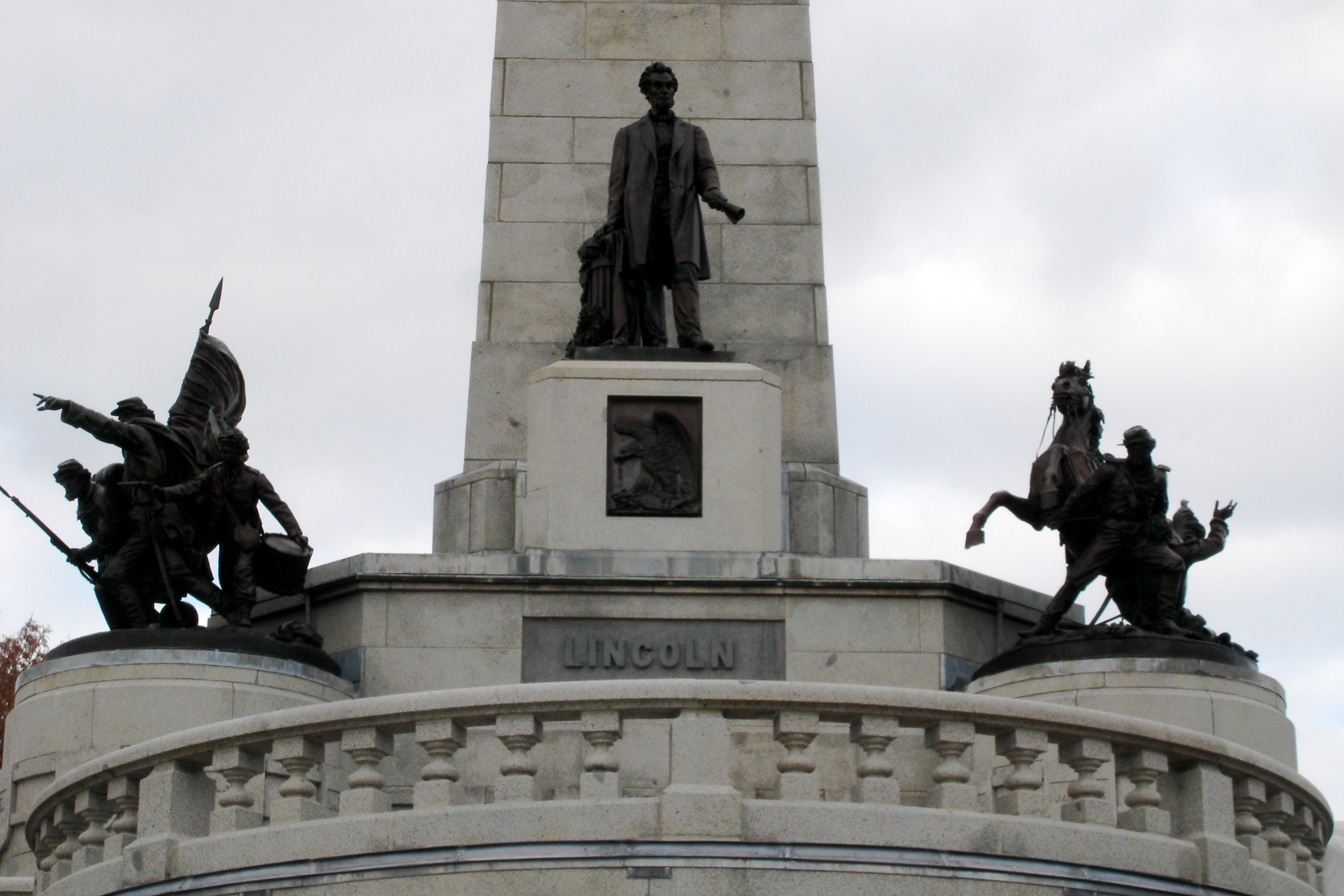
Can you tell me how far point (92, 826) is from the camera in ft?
40.3

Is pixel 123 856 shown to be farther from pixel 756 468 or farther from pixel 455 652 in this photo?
pixel 756 468

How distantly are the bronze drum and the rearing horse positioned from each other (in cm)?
518

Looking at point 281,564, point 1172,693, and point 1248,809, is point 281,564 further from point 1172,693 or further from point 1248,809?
point 1248,809

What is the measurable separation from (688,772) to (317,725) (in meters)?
2.12

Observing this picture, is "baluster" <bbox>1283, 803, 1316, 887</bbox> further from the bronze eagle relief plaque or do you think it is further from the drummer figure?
the drummer figure

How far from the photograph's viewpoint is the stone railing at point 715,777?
10.8 m

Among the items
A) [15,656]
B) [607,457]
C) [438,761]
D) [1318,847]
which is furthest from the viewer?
[15,656]

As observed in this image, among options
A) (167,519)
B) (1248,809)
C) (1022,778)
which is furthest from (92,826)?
(1248,809)

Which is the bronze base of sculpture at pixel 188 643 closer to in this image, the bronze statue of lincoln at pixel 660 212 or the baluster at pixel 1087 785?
the bronze statue of lincoln at pixel 660 212

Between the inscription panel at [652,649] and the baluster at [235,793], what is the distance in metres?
4.36

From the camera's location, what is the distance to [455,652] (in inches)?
626

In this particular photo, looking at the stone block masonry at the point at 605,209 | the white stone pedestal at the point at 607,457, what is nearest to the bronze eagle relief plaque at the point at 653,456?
the white stone pedestal at the point at 607,457

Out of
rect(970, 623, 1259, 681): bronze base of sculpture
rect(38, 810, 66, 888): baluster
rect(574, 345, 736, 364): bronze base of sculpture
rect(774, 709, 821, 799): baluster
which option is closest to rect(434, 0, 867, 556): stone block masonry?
rect(574, 345, 736, 364): bronze base of sculpture

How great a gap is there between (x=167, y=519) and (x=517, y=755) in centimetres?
571
